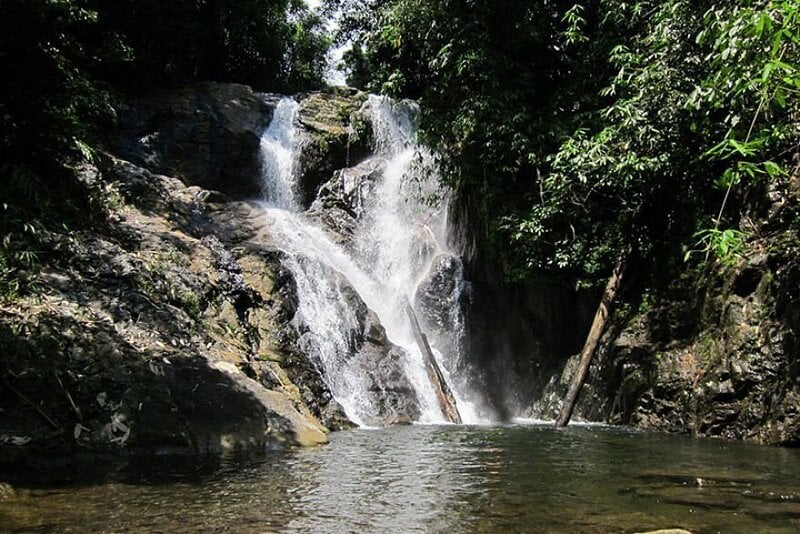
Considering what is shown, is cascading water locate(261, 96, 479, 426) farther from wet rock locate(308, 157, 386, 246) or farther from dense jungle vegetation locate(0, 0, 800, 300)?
dense jungle vegetation locate(0, 0, 800, 300)

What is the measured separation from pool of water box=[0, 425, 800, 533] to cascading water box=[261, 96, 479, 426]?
4.90 meters

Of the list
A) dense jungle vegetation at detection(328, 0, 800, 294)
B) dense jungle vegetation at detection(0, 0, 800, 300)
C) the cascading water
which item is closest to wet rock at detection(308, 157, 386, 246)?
the cascading water

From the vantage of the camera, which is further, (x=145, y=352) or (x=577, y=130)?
(x=577, y=130)

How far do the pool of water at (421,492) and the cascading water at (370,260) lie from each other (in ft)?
16.1

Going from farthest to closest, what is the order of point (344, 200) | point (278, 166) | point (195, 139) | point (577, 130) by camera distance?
point (278, 166), point (195, 139), point (344, 200), point (577, 130)

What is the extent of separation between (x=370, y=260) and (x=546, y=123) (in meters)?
6.72

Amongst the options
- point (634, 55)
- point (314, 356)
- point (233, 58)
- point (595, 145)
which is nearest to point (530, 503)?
point (595, 145)

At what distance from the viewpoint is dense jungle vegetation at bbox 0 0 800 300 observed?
5750mm

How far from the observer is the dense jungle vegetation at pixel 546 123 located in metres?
5.75

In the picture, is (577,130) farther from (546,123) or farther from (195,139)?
(195,139)

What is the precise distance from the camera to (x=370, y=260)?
656 inches

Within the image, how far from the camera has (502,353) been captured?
1453cm

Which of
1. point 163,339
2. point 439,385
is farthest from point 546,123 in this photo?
point 163,339

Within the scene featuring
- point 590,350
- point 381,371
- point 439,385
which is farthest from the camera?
point 439,385
